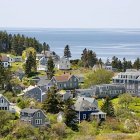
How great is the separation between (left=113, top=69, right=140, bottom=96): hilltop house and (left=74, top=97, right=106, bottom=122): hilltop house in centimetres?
2033

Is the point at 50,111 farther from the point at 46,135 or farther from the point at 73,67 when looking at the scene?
the point at 73,67

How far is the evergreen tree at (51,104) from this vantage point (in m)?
64.3

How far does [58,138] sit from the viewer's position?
2175 inches

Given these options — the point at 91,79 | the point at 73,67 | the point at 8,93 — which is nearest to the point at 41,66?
the point at 73,67

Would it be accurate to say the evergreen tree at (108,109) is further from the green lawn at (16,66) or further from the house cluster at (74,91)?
the green lawn at (16,66)

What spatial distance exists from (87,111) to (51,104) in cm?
498

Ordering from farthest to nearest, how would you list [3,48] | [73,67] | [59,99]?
[3,48] < [73,67] < [59,99]

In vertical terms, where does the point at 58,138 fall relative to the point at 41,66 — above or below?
below

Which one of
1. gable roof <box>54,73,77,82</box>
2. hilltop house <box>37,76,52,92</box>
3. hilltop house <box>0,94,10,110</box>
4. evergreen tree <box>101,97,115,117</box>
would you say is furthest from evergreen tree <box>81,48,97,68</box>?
hilltop house <box>0,94,10,110</box>

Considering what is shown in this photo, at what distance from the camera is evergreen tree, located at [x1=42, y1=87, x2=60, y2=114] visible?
211 ft

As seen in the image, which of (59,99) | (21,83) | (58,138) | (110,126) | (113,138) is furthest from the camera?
(21,83)

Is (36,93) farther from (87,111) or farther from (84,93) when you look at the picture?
(87,111)

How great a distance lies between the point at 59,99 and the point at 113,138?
35.0 metres

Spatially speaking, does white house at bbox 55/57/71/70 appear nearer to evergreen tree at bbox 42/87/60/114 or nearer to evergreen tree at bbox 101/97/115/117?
evergreen tree at bbox 101/97/115/117
